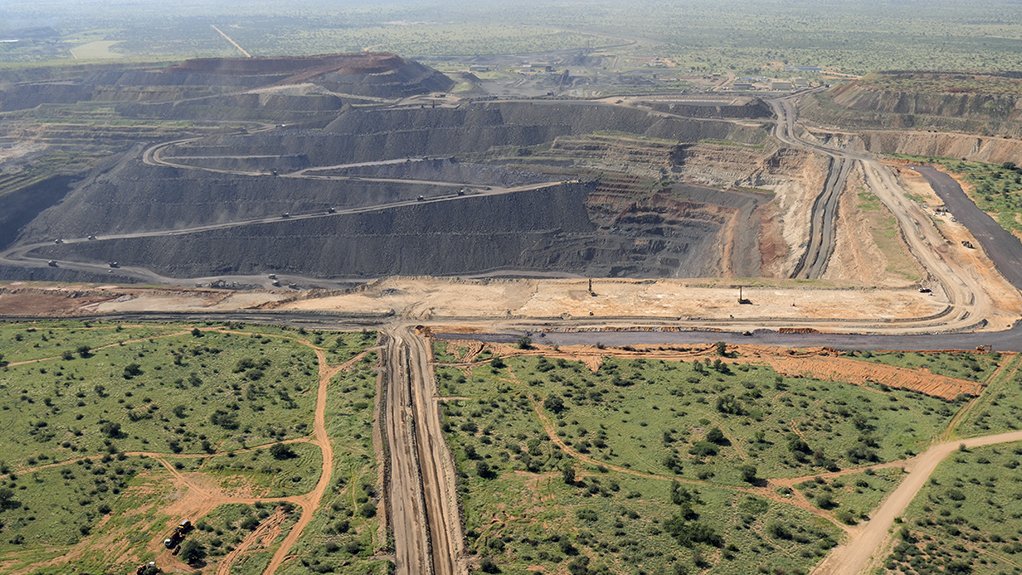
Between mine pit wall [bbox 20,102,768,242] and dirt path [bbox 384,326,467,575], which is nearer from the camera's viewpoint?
dirt path [bbox 384,326,467,575]

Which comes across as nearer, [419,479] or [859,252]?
[419,479]

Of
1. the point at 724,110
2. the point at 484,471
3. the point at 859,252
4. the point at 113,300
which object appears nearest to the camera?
the point at 484,471

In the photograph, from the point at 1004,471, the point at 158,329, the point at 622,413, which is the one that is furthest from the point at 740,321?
the point at 158,329

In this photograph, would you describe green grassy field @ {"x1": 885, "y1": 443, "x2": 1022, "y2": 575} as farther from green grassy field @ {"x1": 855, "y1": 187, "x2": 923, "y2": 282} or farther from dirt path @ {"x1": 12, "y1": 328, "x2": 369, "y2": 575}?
green grassy field @ {"x1": 855, "y1": 187, "x2": 923, "y2": 282}

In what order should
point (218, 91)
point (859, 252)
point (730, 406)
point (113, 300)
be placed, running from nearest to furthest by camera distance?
point (730, 406) → point (859, 252) → point (113, 300) → point (218, 91)

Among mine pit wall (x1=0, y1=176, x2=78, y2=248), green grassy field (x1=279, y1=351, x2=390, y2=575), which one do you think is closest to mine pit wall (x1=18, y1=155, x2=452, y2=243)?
mine pit wall (x1=0, y1=176, x2=78, y2=248)

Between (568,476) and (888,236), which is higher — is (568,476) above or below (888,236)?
below

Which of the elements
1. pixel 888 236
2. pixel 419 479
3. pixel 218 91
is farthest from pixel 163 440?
pixel 218 91

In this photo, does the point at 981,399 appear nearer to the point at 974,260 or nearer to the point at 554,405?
the point at 554,405
